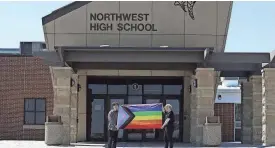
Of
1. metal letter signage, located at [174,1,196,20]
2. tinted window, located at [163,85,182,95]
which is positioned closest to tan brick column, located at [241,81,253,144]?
tinted window, located at [163,85,182,95]

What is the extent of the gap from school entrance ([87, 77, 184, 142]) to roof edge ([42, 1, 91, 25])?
4147mm

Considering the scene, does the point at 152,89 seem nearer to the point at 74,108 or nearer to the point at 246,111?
the point at 74,108

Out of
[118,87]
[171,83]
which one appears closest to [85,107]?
[118,87]

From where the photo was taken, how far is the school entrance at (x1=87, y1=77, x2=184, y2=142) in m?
26.1

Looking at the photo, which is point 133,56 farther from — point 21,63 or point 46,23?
point 21,63

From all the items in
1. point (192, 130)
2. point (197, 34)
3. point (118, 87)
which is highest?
point (197, 34)

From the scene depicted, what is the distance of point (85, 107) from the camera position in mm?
25891

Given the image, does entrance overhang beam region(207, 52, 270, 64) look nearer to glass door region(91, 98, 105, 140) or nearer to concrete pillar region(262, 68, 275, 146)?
concrete pillar region(262, 68, 275, 146)

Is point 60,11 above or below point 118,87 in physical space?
above

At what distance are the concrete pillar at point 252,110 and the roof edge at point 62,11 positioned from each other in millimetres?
7799

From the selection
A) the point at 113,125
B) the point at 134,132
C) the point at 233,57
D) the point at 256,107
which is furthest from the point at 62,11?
the point at 256,107

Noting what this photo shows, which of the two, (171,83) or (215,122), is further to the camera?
(171,83)

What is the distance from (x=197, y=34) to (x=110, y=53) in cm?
386

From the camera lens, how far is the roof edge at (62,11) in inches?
900
